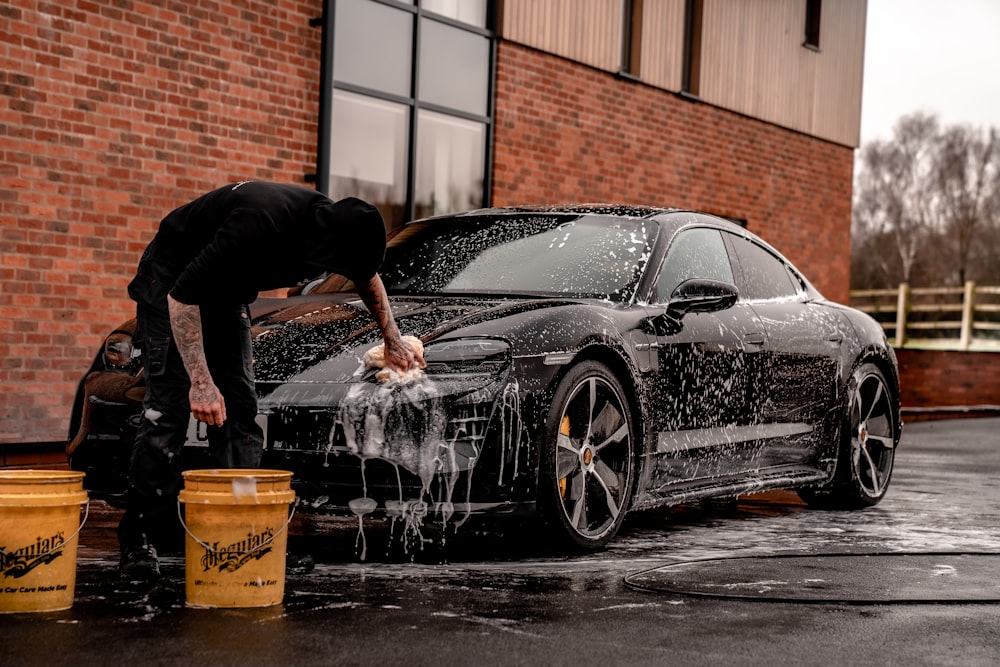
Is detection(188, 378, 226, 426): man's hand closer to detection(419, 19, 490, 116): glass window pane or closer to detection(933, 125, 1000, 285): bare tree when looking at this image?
detection(419, 19, 490, 116): glass window pane

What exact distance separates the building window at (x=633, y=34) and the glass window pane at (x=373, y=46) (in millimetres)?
3897

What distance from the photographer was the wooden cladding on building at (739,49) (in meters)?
15.7

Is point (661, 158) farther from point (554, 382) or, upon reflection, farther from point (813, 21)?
point (554, 382)

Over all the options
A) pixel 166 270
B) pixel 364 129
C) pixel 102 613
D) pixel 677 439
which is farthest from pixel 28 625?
pixel 364 129

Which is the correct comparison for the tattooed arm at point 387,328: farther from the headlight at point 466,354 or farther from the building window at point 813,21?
the building window at point 813,21

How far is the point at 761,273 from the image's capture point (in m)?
8.24

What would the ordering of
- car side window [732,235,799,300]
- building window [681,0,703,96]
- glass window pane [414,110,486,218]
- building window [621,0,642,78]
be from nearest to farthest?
car side window [732,235,799,300], glass window pane [414,110,486,218], building window [621,0,642,78], building window [681,0,703,96]

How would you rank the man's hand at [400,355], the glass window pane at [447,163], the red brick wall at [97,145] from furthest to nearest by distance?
the glass window pane at [447,163]
the red brick wall at [97,145]
the man's hand at [400,355]

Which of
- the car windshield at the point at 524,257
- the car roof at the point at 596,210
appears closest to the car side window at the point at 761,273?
the car roof at the point at 596,210

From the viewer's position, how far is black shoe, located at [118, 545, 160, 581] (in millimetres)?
5438

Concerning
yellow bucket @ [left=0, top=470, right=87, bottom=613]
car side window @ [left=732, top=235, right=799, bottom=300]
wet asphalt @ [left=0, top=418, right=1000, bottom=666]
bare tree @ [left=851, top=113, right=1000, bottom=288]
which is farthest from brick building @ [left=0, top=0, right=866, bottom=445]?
bare tree @ [left=851, top=113, right=1000, bottom=288]

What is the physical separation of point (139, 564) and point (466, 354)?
1452 mm

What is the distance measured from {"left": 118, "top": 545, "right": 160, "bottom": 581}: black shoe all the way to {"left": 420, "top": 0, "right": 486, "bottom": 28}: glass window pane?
9119mm

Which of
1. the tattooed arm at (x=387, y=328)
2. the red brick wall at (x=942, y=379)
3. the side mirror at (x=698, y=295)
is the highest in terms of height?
the side mirror at (x=698, y=295)
